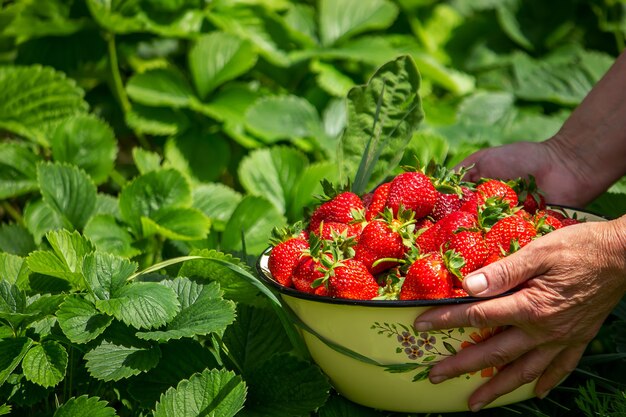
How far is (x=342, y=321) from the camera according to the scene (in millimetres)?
1245

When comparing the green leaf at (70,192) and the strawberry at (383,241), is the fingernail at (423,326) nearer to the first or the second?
the strawberry at (383,241)

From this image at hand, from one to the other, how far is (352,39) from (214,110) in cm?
67

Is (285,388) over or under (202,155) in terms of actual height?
over

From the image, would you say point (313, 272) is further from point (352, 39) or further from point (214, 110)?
point (352, 39)

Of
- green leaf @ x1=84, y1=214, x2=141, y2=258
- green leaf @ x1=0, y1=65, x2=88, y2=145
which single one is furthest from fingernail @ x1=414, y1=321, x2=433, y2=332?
green leaf @ x1=0, y1=65, x2=88, y2=145

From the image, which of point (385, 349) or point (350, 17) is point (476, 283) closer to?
point (385, 349)

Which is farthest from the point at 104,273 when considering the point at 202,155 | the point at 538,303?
the point at 202,155

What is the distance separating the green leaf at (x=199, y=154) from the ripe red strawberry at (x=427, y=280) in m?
1.18

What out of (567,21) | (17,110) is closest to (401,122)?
(17,110)

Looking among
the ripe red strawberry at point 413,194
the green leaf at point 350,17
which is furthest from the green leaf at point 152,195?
the green leaf at point 350,17

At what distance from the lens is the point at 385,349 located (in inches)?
49.0

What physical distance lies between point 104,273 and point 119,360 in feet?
0.49

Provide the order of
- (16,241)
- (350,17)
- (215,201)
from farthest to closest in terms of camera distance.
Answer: (350,17), (215,201), (16,241)

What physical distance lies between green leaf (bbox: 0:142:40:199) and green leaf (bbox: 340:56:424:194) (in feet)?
2.70
